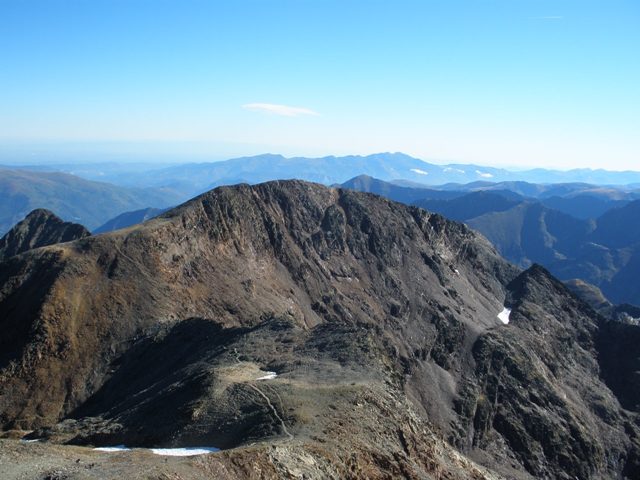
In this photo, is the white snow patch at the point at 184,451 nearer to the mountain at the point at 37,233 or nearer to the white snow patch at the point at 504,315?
the mountain at the point at 37,233

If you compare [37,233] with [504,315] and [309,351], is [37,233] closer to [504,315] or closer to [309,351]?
[309,351]

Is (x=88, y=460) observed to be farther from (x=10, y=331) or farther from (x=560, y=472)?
(x=560, y=472)

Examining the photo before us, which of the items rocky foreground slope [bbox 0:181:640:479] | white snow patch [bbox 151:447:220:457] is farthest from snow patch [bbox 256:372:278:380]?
white snow patch [bbox 151:447:220:457]

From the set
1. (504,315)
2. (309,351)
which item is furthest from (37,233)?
(504,315)

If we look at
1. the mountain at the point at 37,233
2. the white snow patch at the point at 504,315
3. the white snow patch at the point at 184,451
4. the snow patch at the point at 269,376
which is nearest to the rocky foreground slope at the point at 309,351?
the snow patch at the point at 269,376

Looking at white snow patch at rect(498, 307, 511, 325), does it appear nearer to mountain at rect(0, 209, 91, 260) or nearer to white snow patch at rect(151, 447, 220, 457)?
mountain at rect(0, 209, 91, 260)
